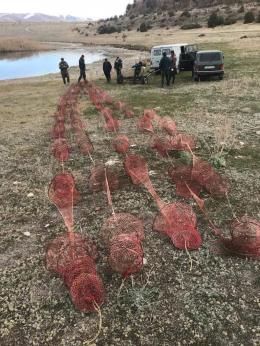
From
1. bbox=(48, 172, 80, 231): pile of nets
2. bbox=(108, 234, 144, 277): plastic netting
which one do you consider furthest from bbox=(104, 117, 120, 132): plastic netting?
bbox=(108, 234, 144, 277): plastic netting

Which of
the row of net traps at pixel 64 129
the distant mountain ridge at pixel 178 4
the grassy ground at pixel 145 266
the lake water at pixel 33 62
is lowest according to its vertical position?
the lake water at pixel 33 62

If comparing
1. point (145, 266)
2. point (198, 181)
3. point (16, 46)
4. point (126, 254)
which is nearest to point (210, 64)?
point (198, 181)

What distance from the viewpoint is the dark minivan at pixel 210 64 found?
23953 millimetres

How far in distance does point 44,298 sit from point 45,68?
41141 millimetres

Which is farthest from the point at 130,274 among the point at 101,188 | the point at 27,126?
the point at 27,126

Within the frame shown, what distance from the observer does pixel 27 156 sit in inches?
534

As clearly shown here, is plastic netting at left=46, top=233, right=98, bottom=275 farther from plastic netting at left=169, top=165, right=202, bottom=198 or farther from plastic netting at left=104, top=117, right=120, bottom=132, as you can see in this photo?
plastic netting at left=104, top=117, right=120, bottom=132

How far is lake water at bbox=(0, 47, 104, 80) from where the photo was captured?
42125 millimetres

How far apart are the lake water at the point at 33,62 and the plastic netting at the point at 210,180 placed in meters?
32.6

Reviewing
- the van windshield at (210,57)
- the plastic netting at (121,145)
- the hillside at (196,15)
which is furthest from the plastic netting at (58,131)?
the hillside at (196,15)

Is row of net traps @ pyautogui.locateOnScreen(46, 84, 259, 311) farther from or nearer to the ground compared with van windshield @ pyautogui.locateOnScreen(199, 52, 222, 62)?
nearer to the ground

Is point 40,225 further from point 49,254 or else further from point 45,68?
point 45,68

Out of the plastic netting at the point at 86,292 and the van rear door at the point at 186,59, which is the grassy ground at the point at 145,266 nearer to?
the plastic netting at the point at 86,292

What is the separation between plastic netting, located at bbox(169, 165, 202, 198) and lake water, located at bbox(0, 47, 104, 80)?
32234 mm
